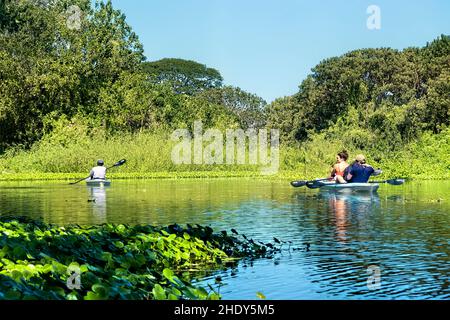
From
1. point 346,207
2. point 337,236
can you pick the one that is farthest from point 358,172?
point 337,236

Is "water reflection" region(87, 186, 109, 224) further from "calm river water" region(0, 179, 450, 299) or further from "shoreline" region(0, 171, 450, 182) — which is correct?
"shoreline" region(0, 171, 450, 182)

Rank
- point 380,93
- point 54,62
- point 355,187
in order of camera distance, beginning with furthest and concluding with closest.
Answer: point 380,93 < point 54,62 < point 355,187

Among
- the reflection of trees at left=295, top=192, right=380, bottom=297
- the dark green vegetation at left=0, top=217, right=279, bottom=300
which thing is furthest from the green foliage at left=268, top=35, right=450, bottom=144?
the dark green vegetation at left=0, top=217, right=279, bottom=300

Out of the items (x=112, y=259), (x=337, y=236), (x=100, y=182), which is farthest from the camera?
(x=100, y=182)

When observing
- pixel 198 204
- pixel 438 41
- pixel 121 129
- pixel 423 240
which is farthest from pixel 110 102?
pixel 423 240

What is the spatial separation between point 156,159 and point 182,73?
4297cm

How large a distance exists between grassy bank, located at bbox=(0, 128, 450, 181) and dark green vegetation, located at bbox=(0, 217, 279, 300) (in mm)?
27952

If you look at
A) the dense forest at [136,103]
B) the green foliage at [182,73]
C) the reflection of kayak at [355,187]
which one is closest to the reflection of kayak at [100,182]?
the reflection of kayak at [355,187]

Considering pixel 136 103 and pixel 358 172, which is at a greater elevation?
pixel 136 103

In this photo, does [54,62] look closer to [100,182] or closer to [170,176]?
[170,176]

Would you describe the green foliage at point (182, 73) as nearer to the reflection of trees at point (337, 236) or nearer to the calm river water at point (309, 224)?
the calm river water at point (309, 224)

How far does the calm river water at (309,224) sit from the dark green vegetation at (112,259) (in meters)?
0.72

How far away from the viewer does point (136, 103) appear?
175 ft
